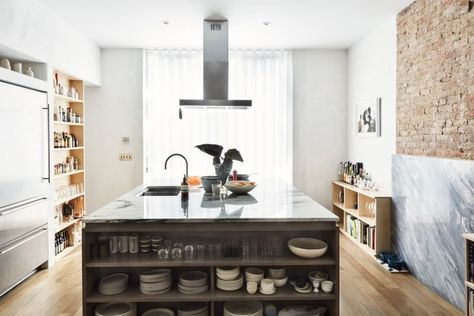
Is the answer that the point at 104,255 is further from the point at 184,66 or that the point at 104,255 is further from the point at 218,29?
the point at 184,66

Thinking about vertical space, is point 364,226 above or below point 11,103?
below

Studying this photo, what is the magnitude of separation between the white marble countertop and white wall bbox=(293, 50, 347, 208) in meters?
3.06

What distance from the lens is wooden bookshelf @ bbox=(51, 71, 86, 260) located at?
16.4ft

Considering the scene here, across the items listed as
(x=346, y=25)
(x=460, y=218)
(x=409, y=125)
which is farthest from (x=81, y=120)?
(x=460, y=218)

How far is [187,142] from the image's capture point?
644 centimetres

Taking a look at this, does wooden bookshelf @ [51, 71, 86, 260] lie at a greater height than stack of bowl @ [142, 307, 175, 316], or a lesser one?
greater

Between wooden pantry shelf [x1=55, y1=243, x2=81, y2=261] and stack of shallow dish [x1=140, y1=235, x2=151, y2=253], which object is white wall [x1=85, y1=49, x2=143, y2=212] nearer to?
wooden pantry shelf [x1=55, y1=243, x2=81, y2=261]

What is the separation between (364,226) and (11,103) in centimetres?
439

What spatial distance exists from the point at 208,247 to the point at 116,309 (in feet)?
2.49

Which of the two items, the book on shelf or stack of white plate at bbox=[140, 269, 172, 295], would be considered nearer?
stack of white plate at bbox=[140, 269, 172, 295]

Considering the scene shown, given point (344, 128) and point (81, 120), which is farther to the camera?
point (344, 128)

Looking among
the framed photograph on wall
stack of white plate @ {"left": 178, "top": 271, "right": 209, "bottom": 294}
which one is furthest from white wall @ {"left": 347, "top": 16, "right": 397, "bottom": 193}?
stack of white plate @ {"left": 178, "top": 271, "right": 209, "bottom": 294}

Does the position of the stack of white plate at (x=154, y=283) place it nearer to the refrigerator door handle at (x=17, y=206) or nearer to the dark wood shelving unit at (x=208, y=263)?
the dark wood shelving unit at (x=208, y=263)

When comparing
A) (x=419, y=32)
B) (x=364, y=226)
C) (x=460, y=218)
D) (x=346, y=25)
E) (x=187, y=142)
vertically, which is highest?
(x=346, y=25)
